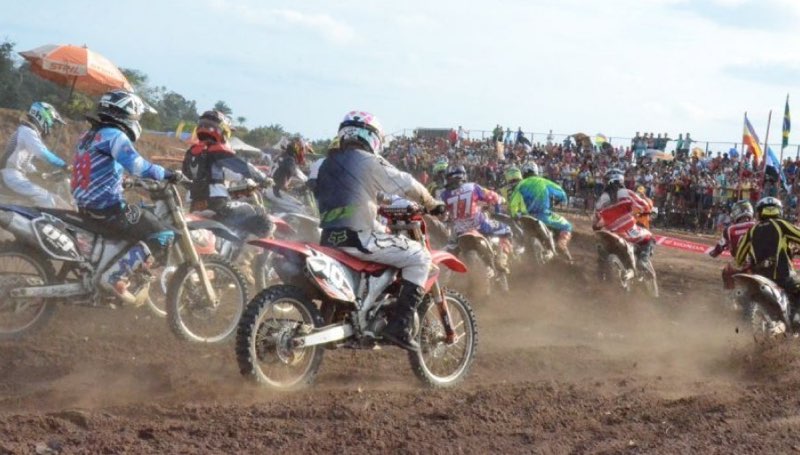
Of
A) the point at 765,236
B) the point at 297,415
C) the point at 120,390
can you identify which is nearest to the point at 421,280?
the point at 297,415

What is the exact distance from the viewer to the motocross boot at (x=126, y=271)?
7.31 metres

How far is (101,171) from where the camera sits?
24.3ft

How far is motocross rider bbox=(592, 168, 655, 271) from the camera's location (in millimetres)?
12844

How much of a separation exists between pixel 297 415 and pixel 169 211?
301cm

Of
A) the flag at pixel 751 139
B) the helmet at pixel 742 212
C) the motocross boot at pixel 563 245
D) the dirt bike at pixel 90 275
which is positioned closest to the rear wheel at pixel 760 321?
the helmet at pixel 742 212

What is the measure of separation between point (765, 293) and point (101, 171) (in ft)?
21.0

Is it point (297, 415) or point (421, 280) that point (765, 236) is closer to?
point (421, 280)

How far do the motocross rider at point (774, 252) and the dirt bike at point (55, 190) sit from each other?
8707mm

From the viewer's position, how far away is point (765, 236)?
9.58 meters

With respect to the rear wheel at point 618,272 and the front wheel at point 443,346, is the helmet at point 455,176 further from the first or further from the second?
the front wheel at point 443,346

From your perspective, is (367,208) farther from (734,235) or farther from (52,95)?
(52,95)

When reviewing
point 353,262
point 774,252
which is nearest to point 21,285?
point 353,262

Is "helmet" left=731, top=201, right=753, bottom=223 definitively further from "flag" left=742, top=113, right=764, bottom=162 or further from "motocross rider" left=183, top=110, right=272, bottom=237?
"flag" left=742, top=113, right=764, bottom=162

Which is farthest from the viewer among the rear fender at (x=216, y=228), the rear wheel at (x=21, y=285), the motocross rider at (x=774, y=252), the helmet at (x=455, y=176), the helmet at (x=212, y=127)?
the helmet at (x=455, y=176)
